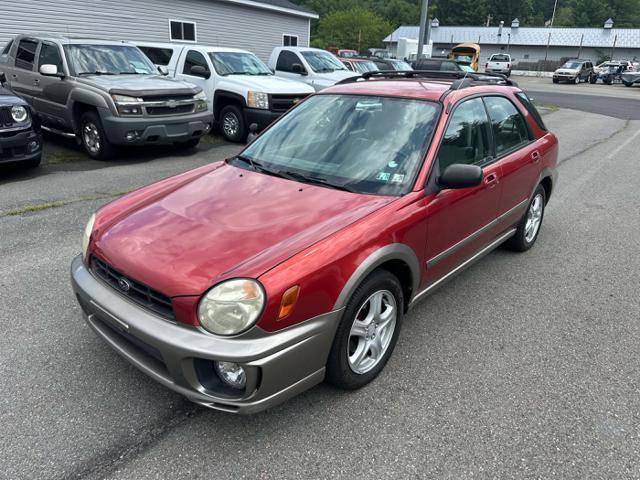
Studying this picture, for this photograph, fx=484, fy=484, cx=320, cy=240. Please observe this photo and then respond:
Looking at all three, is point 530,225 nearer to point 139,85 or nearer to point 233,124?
point 139,85

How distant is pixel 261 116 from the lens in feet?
31.9

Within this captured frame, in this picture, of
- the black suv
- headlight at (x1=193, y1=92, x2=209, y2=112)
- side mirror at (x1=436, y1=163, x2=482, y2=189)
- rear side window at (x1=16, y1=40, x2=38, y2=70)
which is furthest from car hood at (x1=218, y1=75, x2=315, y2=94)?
side mirror at (x1=436, y1=163, x2=482, y2=189)

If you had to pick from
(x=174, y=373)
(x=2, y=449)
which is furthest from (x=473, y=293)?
(x=2, y=449)

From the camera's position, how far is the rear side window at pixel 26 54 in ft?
29.0

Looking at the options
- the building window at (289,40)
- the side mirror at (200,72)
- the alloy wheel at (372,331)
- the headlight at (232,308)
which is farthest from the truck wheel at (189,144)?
the building window at (289,40)

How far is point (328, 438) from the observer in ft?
8.01

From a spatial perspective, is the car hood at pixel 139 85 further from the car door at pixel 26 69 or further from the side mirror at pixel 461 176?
the side mirror at pixel 461 176

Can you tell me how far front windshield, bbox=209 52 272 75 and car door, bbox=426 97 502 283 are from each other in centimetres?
809

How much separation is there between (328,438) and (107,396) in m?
1.25

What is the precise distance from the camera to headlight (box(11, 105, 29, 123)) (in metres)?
6.52

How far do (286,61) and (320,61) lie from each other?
926 millimetres

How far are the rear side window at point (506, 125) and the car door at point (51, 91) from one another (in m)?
7.03

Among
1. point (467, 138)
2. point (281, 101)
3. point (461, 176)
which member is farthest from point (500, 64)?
point (461, 176)

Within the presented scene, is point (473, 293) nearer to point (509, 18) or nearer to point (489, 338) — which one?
point (489, 338)
